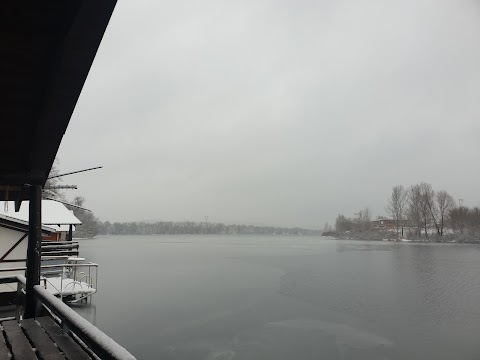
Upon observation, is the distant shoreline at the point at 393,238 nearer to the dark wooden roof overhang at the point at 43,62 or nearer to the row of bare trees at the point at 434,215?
the row of bare trees at the point at 434,215

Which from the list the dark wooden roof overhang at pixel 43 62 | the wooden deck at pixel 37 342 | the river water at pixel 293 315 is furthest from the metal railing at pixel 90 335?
the river water at pixel 293 315

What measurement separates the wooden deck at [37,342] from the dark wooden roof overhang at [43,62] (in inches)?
64.8

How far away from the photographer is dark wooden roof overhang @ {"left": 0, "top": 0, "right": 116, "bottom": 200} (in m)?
1.63

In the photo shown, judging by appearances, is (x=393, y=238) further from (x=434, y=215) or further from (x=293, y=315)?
(x=293, y=315)

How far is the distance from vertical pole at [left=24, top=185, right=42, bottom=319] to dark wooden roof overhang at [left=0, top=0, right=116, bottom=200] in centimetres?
106

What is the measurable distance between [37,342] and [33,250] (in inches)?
54.5

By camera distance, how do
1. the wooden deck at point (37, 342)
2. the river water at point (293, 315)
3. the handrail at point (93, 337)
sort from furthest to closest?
the river water at point (293, 315) < the wooden deck at point (37, 342) < the handrail at point (93, 337)

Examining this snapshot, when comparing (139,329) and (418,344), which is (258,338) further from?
(418,344)

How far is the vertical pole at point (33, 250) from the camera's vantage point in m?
3.86

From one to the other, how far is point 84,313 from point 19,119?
39.2 ft

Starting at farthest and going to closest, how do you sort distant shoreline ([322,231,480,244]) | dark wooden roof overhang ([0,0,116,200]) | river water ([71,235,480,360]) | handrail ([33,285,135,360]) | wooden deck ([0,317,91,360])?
distant shoreline ([322,231,480,244]) < river water ([71,235,480,360]) < wooden deck ([0,317,91,360]) < handrail ([33,285,135,360]) < dark wooden roof overhang ([0,0,116,200])

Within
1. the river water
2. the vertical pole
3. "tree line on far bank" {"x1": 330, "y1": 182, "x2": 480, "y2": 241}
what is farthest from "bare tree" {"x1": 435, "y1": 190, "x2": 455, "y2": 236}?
the vertical pole

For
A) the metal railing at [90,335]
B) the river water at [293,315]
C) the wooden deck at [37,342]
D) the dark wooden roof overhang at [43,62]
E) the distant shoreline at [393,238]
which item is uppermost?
the dark wooden roof overhang at [43,62]

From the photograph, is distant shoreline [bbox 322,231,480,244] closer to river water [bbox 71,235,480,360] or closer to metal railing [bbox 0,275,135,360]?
river water [bbox 71,235,480,360]
